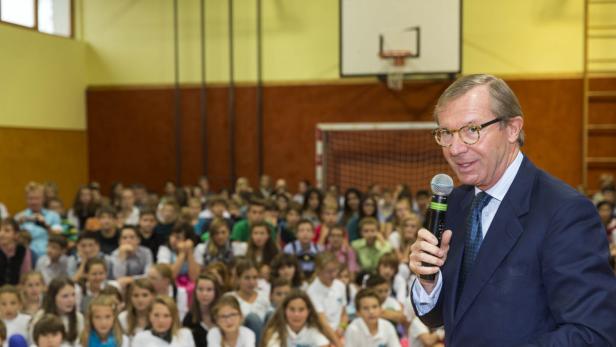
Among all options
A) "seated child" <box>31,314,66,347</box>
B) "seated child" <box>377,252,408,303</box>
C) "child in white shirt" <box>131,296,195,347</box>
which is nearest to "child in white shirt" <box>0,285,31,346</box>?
"seated child" <box>31,314,66,347</box>

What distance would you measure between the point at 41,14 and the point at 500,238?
12432mm

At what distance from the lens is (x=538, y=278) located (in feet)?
5.00

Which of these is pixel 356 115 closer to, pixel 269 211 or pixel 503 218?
pixel 269 211

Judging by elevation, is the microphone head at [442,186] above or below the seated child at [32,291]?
above

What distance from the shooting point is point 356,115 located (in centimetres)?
1214

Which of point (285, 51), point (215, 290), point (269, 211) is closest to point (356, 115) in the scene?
point (285, 51)

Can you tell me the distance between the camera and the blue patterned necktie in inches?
65.6

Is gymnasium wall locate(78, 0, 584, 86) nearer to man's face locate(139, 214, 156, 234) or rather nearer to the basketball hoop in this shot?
the basketball hoop

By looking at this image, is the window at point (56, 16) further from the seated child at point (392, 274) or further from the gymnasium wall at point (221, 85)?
the seated child at point (392, 274)

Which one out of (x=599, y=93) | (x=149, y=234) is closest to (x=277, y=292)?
(x=149, y=234)

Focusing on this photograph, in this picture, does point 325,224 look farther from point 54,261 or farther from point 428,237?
point 428,237

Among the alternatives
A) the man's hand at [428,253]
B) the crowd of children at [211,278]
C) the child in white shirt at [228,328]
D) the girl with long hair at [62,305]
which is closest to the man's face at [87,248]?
the crowd of children at [211,278]

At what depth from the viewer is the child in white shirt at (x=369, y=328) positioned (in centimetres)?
520

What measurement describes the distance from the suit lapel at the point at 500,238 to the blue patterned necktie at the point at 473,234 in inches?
2.1
